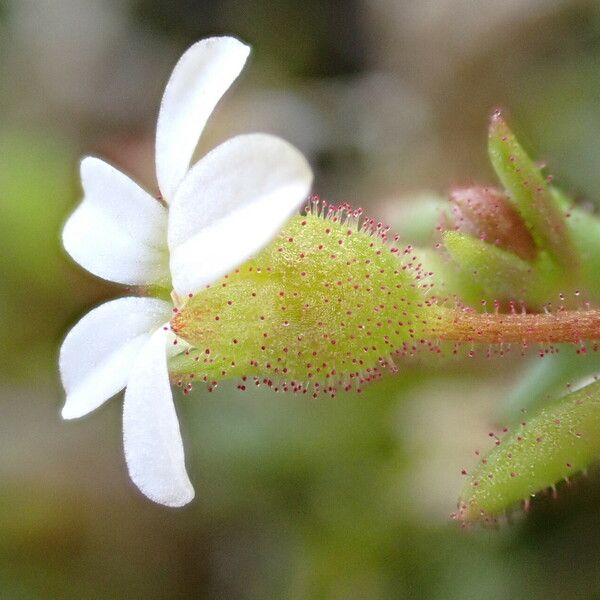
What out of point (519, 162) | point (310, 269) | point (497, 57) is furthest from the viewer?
point (497, 57)

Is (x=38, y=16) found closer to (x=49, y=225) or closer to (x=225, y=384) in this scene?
(x=49, y=225)

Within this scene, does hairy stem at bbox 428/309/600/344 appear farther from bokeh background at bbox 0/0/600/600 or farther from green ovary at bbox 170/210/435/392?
Answer: bokeh background at bbox 0/0/600/600

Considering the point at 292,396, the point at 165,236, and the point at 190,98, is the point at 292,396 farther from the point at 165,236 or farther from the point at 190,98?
the point at 190,98

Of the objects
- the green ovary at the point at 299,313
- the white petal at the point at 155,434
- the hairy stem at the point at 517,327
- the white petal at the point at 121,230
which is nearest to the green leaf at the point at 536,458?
the hairy stem at the point at 517,327

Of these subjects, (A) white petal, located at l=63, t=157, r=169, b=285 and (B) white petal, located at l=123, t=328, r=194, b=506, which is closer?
(B) white petal, located at l=123, t=328, r=194, b=506

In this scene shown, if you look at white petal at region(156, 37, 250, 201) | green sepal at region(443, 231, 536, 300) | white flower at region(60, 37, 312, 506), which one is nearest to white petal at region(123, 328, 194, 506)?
white flower at region(60, 37, 312, 506)

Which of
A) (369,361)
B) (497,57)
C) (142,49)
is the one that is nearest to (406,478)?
(369,361)

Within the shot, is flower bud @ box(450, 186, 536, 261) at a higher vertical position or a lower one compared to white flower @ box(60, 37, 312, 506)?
higher
